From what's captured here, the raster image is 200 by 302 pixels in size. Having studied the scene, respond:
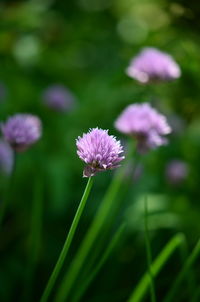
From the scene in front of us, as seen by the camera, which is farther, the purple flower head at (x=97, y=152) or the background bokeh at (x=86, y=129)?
the background bokeh at (x=86, y=129)

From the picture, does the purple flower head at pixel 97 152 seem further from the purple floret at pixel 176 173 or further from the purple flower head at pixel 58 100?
the purple flower head at pixel 58 100

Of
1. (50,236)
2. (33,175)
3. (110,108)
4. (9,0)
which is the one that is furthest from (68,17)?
(50,236)

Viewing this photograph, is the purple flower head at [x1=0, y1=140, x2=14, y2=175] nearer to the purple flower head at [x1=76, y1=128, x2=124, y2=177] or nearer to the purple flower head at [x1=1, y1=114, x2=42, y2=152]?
the purple flower head at [x1=1, y1=114, x2=42, y2=152]

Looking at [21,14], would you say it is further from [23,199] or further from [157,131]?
[157,131]

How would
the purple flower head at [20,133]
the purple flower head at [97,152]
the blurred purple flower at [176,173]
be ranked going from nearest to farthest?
the purple flower head at [97,152], the purple flower head at [20,133], the blurred purple flower at [176,173]

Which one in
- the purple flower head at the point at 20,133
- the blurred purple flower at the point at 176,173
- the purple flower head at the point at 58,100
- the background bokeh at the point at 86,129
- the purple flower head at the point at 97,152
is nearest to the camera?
the purple flower head at the point at 97,152

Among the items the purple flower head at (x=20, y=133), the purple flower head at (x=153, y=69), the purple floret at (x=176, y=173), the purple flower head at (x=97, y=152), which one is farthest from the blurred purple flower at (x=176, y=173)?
the purple flower head at (x=97, y=152)
